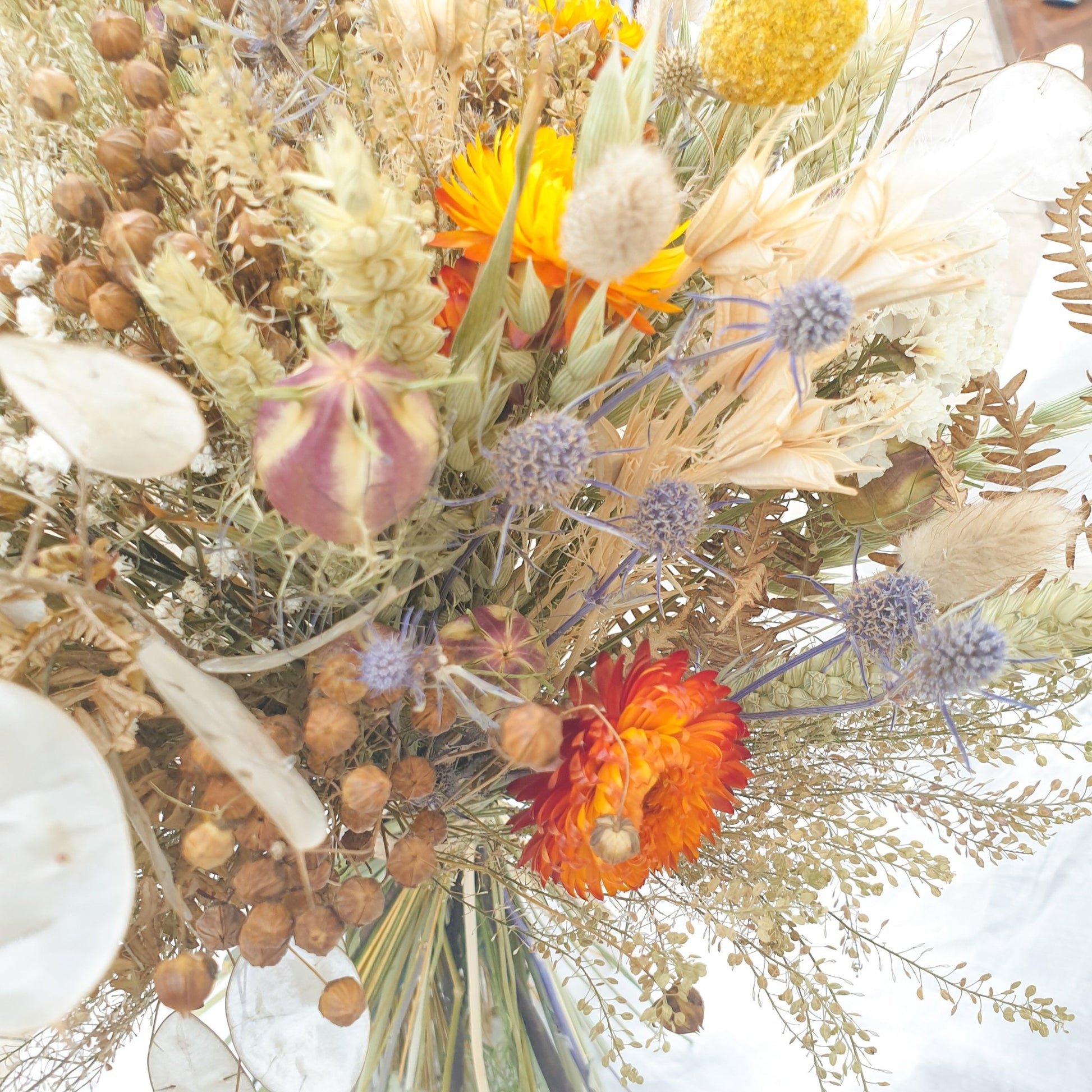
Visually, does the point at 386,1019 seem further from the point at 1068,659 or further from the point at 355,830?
the point at 1068,659

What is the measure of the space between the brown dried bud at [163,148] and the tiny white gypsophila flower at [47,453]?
0.09m

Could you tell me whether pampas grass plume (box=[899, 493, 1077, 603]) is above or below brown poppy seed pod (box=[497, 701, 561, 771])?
above

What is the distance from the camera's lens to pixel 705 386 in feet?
0.86

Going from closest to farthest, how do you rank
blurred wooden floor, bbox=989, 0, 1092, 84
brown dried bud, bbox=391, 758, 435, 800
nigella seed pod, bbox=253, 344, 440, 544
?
nigella seed pod, bbox=253, 344, 440, 544, brown dried bud, bbox=391, 758, 435, 800, blurred wooden floor, bbox=989, 0, 1092, 84

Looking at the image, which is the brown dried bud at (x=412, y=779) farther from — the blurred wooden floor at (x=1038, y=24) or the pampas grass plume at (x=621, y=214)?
the blurred wooden floor at (x=1038, y=24)

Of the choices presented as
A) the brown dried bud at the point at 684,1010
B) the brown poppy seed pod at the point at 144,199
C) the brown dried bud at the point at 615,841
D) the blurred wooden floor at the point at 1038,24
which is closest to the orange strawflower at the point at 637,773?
the brown dried bud at the point at 615,841

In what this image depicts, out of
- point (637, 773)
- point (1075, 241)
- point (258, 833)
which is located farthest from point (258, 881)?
point (1075, 241)

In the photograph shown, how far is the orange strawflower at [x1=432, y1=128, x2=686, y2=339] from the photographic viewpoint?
25 centimetres

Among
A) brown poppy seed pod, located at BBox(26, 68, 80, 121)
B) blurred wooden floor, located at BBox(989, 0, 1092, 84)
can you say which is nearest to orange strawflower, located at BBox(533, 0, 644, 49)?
brown poppy seed pod, located at BBox(26, 68, 80, 121)

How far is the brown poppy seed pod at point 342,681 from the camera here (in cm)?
25

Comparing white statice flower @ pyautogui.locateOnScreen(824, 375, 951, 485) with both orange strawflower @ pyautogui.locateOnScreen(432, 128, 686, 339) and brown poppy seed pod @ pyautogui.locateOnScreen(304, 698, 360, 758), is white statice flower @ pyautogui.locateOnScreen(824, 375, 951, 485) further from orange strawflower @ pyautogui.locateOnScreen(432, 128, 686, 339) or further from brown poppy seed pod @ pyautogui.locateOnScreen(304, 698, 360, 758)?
brown poppy seed pod @ pyautogui.locateOnScreen(304, 698, 360, 758)

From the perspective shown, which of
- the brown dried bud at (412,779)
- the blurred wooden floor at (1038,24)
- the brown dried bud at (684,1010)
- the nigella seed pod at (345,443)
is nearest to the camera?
the nigella seed pod at (345,443)

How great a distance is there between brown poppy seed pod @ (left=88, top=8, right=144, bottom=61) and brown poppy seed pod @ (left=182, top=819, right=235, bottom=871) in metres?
0.24

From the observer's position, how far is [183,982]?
252mm
